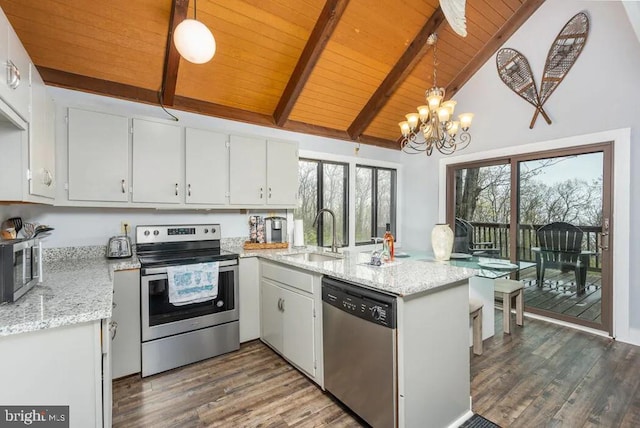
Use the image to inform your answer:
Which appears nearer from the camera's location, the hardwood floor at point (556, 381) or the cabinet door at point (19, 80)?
the cabinet door at point (19, 80)

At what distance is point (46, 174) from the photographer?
6.12 feet

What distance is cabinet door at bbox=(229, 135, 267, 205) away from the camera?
2.97 m

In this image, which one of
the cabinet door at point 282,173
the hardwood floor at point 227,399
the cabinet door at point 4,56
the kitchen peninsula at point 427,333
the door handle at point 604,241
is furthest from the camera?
the cabinet door at point 282,173

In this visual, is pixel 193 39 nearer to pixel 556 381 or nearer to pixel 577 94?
pixel 556 381

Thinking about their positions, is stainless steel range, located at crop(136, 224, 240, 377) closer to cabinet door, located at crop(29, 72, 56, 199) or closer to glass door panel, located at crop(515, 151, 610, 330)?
cabinet door, located at crop(29, 72, 56, 199)

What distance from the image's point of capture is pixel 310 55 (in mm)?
2920

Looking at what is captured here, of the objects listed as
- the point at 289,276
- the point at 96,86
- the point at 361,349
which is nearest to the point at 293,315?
the point at 289,276

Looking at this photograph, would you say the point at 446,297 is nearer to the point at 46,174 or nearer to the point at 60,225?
the point at 46,174

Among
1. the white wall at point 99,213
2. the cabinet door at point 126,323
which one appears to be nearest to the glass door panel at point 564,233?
the white wall at point 99,213

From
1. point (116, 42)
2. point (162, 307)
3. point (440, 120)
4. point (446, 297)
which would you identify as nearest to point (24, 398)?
point (162, 307)

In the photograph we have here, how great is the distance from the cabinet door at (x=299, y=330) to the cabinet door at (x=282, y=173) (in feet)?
3.97

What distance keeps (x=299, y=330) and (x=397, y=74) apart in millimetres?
3153

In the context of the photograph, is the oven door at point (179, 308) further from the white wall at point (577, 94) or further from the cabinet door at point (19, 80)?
the white wall at point (577, 94)

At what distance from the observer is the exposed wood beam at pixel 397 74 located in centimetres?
316
